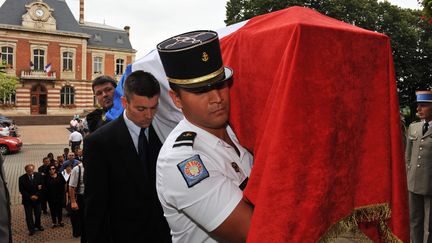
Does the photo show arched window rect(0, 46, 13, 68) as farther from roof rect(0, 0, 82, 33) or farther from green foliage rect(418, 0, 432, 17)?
green foliage rect(418, 0, 432, 17)

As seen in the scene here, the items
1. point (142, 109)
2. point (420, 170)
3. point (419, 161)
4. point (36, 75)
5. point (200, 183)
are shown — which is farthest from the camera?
point (36, 75)

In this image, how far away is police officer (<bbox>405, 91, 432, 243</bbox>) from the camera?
532 centimetres

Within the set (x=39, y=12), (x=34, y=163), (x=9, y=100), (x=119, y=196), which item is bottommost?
(x=9, y=100)

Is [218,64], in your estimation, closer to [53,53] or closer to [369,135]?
[369,135]

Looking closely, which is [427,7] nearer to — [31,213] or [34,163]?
[31,213]

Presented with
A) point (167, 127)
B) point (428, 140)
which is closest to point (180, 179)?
point (167, 127)

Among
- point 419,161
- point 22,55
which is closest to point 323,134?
point 419,161

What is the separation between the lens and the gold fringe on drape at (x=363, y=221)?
1271 mm

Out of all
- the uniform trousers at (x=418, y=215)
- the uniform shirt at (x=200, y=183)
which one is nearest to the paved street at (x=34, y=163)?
the uniform trousers at (x=418, y=215)

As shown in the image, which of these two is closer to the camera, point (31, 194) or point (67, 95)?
point (31, 194)

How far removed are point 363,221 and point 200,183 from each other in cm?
64

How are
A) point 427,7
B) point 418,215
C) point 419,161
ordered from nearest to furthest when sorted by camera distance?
point 418,215 → point 419,161 → point 427,7

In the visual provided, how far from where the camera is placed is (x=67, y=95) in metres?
39.3

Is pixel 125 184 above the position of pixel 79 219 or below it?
above
